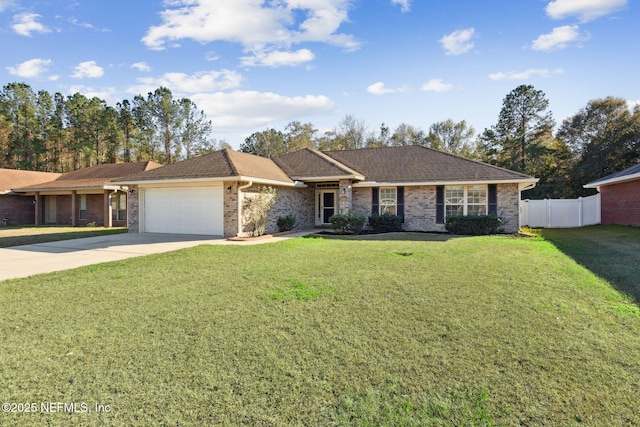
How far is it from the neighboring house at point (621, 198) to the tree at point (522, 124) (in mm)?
13028

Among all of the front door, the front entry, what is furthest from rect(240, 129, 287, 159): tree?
the front entry

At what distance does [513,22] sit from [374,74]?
6.57 metres

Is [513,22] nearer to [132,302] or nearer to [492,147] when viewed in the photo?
[132,302]

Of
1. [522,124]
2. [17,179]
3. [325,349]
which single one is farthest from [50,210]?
[522,124]

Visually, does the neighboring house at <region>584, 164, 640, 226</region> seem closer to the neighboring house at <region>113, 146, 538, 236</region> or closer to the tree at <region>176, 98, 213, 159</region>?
the neighboring house at <region>113, 146, 538, 236</region>

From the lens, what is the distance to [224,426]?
256cm

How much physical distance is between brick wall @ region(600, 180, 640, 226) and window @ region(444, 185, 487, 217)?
7.02 meters

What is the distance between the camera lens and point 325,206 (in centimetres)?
1911

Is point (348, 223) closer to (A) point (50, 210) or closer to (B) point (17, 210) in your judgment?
(A) point (50, 210)

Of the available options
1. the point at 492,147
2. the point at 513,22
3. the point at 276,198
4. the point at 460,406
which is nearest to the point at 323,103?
the point at 492,147

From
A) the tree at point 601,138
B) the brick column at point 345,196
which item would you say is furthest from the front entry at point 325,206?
the tree at point 601,138

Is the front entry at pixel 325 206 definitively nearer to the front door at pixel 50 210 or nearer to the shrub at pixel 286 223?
the shrub at pixel 286 223

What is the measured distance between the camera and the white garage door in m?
14.3

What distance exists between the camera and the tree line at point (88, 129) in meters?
36.9
